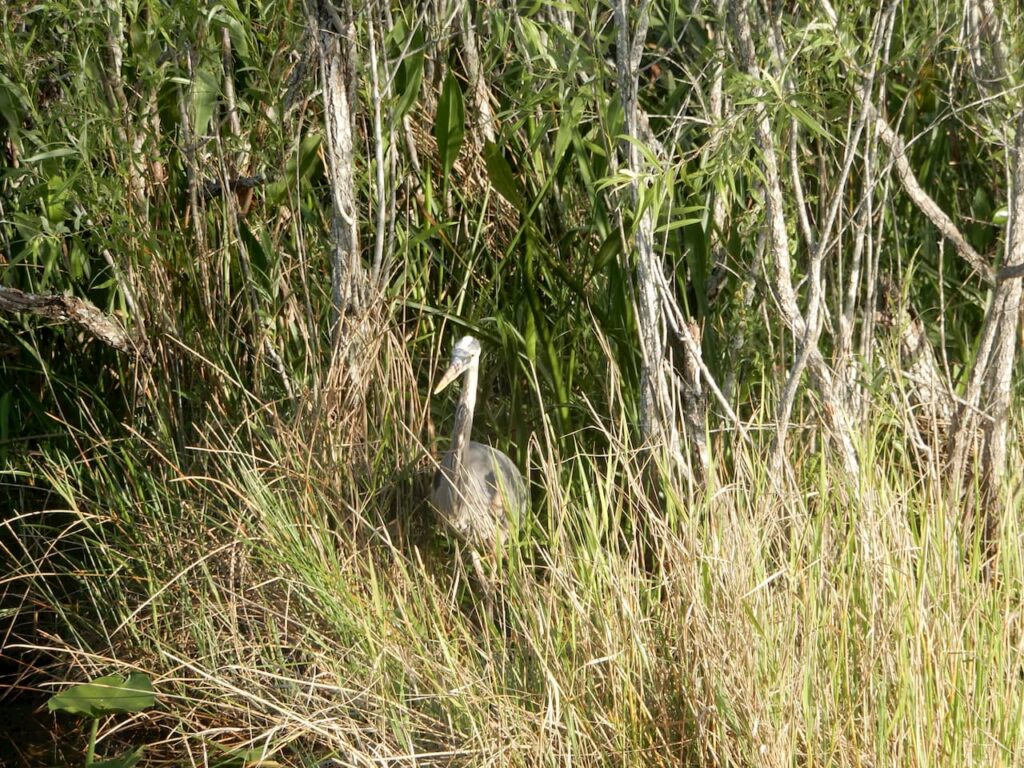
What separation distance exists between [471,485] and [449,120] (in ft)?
3.26

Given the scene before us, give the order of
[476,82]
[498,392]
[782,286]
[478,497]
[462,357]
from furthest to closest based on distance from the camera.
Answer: [498,392] < [476,82] < [462,357] < [478,497] < [782,286]

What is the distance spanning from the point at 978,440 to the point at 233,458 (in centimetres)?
198

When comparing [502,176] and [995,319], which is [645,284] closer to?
[502,176]

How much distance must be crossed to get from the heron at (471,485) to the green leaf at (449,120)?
526 mm

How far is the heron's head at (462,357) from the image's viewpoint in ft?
10.9

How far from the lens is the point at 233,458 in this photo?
3301 millimetres

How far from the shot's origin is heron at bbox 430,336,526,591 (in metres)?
3.09

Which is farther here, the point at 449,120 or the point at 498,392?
the point at 498,392

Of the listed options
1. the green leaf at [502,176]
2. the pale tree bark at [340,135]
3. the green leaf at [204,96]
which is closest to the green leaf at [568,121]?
the green leaf at [502,176]

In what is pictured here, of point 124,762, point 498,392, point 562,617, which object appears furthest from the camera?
point 498,392

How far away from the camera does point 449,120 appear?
331 centimetres

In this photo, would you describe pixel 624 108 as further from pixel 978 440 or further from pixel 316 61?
pixel 978 440

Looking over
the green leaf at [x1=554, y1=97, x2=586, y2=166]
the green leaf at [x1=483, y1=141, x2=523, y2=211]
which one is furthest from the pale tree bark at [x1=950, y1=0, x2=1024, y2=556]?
the green leaf at [x1=483, y1=141, x2=523, y2=211]

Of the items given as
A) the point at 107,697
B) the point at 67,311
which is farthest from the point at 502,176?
the point at 107,697
